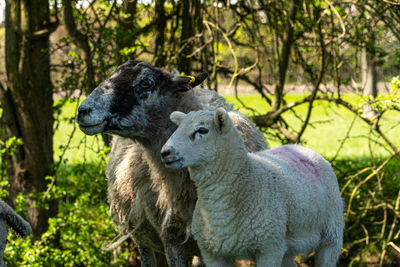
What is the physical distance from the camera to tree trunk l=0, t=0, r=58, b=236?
6.33m

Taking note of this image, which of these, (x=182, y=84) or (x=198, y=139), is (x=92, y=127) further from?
(x=198, y=139)

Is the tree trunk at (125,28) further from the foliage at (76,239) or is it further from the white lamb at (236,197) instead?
the white lamb at (236,197)

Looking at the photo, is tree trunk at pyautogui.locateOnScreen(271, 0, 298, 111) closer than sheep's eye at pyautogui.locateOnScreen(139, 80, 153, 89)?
No

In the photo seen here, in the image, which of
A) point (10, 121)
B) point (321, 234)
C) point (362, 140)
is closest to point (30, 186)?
point (10, 121)

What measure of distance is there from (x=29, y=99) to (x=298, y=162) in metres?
3.94

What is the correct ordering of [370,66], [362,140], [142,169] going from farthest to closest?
[362,140], [370,66], [142,169]

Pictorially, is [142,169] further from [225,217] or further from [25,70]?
[25,70]

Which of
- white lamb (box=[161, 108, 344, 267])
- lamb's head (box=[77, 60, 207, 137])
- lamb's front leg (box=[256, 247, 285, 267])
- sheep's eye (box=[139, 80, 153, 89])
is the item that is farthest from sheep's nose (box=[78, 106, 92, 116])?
lamb's front leg (box=[256, 247, 285, 267])

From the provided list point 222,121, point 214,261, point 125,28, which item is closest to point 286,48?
point 125,28

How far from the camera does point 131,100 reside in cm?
369

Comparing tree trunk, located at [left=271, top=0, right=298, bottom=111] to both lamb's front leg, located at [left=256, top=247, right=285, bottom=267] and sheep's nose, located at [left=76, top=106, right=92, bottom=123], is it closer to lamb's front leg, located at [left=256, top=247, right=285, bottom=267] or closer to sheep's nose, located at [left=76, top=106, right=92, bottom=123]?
sheep's nose, located at [left=76, top=106, right=92, bottom=123]

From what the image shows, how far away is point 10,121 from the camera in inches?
256

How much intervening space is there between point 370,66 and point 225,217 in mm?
5342

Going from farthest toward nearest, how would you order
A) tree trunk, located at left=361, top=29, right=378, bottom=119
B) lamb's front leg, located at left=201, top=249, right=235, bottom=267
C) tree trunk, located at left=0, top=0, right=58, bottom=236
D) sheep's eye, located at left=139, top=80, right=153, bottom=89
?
tree trunk, located at left=361, top=29, right=378, bottom=119 < tree trunk, located at left=0, top=0, right=58, bottom=236 < sheep's eye, located at left=139, top=80, right=153, bottom=89 < lamb's front leg, located at left=201, top=249, right=235, bottom=267
